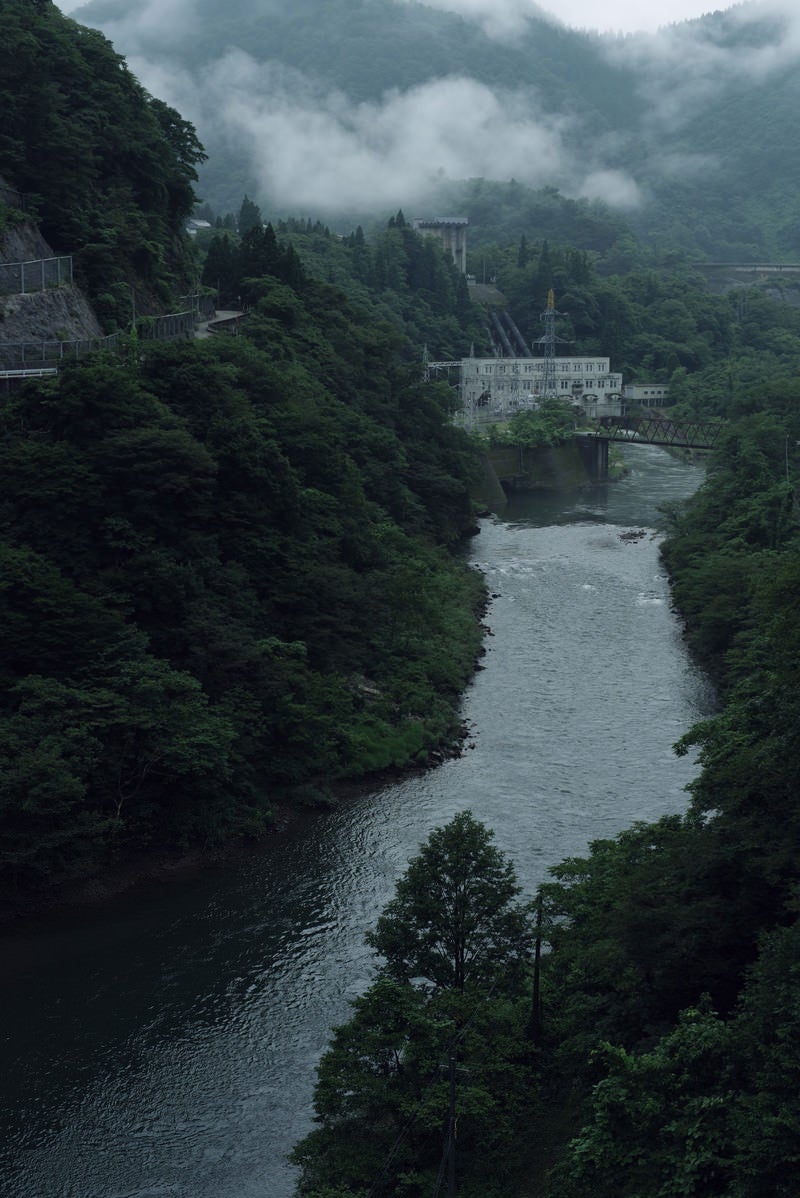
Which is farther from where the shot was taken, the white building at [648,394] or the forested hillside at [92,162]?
the white building at [648,394]

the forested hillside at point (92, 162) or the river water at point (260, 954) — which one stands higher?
the forested hillside at point (92, 162)

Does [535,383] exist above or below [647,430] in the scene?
above

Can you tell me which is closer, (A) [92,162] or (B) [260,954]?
(B) [260,954]

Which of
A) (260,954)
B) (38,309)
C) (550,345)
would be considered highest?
(550,345)

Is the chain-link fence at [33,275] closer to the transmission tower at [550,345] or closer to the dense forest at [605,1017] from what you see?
the dense forest at [605,1017]

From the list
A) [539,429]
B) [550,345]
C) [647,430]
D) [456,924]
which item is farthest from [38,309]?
[550,345]

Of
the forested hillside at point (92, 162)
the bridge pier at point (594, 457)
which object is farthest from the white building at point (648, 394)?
the forested hillside at point (92, 162)

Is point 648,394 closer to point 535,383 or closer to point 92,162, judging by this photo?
point 535,383

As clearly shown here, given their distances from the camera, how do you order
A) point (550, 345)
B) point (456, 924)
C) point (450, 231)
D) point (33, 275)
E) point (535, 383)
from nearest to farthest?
1. point (456, 924)
2. point (33, 275)
3. point (550, 345)
4. point (535, 383)
5. point (450, 231)
